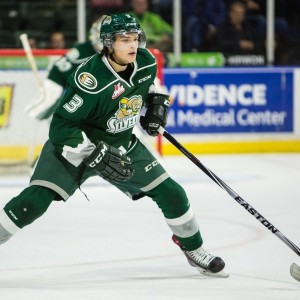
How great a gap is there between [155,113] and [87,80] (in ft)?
1.37

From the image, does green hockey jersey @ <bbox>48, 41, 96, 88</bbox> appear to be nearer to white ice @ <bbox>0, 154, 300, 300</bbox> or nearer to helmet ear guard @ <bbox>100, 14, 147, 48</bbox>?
white ice @ <bbox>0, 154, 300, 300</bbox>

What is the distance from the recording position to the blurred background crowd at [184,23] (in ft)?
31.6

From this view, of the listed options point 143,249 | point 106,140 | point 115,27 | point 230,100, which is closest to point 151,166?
point 106,140

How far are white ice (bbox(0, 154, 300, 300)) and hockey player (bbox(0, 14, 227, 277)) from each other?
0.24 meters

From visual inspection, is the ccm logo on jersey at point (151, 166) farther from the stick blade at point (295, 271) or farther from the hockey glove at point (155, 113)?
the stick blade at point (295, 271)

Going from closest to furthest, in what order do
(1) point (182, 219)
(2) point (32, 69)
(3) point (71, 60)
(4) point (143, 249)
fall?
(1) point (182, 219), (4) point (143, 249), (3) point (71, 60), (2) point (32, 69)

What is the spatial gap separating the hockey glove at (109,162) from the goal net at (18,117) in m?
3.77

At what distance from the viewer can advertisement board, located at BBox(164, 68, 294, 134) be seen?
870 centimetres

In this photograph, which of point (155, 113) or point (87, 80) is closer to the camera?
point (87, 80)

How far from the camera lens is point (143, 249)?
4.75 metres

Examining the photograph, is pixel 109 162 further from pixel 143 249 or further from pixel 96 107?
pixel 143 249

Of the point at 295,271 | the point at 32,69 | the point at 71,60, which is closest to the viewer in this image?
the point at 295,271

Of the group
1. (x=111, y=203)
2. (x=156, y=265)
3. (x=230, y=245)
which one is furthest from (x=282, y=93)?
(x=156, y=265)

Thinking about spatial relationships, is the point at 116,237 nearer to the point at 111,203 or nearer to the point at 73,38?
the point at 111,203
